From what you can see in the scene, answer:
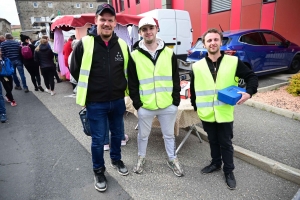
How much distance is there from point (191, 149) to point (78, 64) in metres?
2.22

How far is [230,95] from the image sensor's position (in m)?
2.16

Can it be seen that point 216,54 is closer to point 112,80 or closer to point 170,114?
point 170,114

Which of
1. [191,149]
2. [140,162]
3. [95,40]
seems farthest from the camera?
[191,149]

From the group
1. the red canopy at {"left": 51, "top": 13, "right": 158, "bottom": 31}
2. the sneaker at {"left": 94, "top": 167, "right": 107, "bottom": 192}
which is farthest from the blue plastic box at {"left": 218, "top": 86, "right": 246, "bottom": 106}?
the red canopy at {"left": 51, "top": 13, "right": 158, "bottom": 31}

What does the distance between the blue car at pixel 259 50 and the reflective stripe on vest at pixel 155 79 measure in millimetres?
3900

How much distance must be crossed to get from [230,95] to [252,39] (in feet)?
16.7

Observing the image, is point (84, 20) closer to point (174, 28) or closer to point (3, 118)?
point (3, 118)

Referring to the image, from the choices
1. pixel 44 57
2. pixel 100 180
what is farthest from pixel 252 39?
pixel 44 57

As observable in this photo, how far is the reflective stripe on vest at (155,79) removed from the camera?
2.47 m

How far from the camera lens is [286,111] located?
4316mm

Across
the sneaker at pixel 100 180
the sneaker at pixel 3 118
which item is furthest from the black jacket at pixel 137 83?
the sneaker at pixel 3 118

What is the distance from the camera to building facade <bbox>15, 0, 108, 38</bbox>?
37.8 metres

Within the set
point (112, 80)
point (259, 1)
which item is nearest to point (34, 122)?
point (112, 80)

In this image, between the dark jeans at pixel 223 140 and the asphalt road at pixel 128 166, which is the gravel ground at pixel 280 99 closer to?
the asphalt road at pixel 128 166
